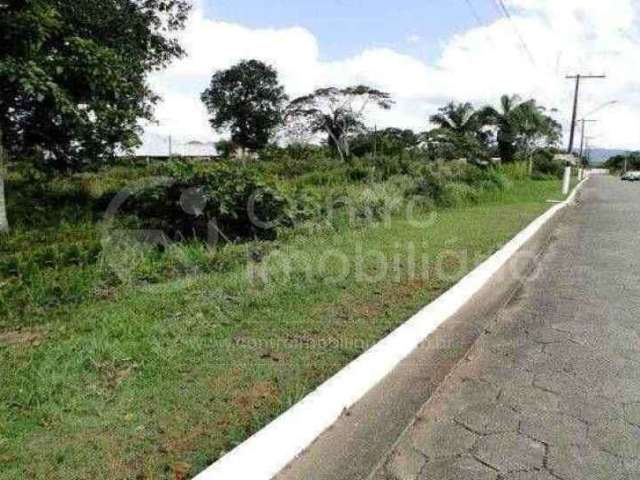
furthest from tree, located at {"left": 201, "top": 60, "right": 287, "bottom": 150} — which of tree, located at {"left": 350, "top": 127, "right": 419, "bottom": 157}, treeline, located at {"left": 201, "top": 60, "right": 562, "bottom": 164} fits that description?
tree, located at {"left": 350, "top": 127, "right": 419, "bottom": 157}

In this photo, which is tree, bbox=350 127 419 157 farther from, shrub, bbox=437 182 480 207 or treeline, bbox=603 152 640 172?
treeline, bbox=603 152 640 172

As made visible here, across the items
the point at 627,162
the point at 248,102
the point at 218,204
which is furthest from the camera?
the point at 627,162

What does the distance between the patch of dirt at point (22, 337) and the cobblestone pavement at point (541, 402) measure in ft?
9.09

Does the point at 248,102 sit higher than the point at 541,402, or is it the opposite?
the point at 248,102

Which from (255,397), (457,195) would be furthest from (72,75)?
(457,195)

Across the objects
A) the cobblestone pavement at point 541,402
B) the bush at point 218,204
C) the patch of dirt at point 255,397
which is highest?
the bush at point 218,204

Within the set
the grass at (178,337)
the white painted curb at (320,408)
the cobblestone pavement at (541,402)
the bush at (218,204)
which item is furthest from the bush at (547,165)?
the white painted curb at (320,408)

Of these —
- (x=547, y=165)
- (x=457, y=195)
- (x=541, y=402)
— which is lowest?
(x=541, y=402)

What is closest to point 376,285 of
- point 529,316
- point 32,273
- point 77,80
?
point 529,316

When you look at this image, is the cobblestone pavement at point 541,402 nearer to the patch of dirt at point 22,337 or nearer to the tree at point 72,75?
the patch of dirt at point 22,337

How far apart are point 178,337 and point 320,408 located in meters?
1.47

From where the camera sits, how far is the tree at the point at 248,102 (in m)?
63.0

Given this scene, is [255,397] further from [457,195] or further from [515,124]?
[515,124]

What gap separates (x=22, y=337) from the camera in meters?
4.21
